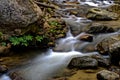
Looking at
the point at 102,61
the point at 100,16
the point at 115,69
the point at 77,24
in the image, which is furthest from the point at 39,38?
the point at 100,16

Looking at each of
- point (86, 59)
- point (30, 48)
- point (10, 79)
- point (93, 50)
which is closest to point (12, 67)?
point (10, 79)

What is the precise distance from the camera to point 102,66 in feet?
23.5

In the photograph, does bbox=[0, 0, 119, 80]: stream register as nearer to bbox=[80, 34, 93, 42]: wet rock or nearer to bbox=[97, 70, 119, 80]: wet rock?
bbox=[80, 34, 93, 42]: wet rock

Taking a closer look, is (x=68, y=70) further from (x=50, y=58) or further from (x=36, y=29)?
(x=36, y=29)

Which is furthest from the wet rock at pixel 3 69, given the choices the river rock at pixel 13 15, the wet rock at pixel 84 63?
the wet rock at pixel 84 63

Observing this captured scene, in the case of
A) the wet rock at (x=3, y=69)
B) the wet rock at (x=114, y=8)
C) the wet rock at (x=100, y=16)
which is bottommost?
the wet rock at (x=3, y=69)

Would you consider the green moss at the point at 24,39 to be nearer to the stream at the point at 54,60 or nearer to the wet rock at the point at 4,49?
the wet rock at the point at 4,49

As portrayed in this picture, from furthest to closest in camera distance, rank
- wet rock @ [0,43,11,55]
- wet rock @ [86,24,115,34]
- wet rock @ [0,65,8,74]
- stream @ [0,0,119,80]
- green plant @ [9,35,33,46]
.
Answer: wet rock @ [86,24,115,34], green plant @ [9,35,33,46], wet rock @ [0,43,11,55], stream @ [0,0,119,80], wet rock @ [0,65,8,74]

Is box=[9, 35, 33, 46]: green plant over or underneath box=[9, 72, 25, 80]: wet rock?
over

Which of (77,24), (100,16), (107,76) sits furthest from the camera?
(100,16)

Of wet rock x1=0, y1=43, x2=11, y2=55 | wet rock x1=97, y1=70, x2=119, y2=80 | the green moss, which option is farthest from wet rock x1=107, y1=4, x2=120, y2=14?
wet rock x1=97, y1=70, x2=119, y2=80

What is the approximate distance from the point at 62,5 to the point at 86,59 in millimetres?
7813

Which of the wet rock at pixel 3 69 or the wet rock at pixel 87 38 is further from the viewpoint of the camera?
the wet rock at pixel 87 38

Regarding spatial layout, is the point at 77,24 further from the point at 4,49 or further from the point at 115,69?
the point at 115,69
